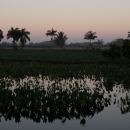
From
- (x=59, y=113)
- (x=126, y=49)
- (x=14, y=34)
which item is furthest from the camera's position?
(x=14, y=34)

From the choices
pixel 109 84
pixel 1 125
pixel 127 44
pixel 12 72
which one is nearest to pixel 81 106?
pixel 1 125

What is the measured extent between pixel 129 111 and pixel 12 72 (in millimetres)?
14991

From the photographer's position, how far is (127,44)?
35062 mm

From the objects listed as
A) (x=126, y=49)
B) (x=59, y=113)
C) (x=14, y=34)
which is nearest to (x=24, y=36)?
(x=14, y=34)

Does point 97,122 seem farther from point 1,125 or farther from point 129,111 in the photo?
point 1,125

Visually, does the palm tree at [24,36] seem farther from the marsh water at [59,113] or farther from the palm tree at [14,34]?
the marsh water at [59,113]

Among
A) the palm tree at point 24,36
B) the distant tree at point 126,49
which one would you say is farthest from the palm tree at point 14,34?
the distant tree at point 126,49

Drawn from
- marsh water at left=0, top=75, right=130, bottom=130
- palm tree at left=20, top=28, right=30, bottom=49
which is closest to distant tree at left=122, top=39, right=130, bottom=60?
marsh water at left=0, top=75, right=130, bottom=130

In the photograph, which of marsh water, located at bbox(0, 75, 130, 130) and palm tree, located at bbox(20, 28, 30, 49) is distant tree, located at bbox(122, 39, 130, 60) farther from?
palm tree, located at bbox(20, 28, 30, 49)

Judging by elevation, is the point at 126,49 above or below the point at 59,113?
above

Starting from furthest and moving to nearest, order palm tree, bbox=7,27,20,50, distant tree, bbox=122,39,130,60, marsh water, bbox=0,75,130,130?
palm tree, bbox=7,27,20,50 → distant tree, bbox=122,39,130,60 → marsh water, bbox=0,75,130,130

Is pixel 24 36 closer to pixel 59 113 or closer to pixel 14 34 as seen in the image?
pixel 14 34

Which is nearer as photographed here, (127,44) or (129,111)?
(129,111)

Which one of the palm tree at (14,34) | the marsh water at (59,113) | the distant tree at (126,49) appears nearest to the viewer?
the marsh water at (59,113)
